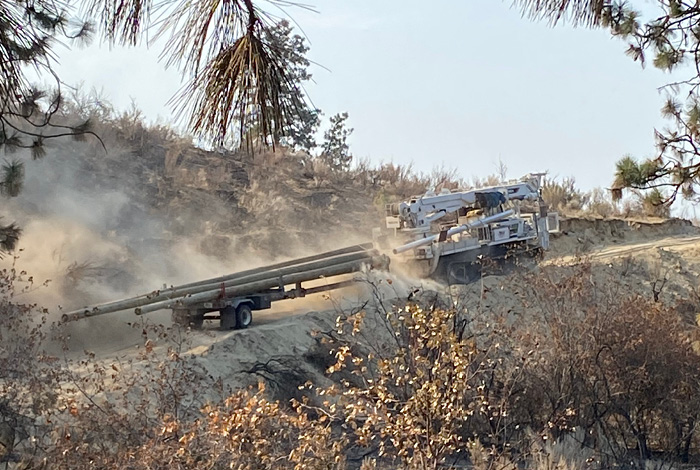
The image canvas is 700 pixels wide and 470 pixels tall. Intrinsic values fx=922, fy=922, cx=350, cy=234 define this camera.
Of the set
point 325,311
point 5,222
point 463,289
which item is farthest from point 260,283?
point 5,222

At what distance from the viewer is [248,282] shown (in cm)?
1759

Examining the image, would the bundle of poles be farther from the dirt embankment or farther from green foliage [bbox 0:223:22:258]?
green foliage [bbox 0:223:22:258]

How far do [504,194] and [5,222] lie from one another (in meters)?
12.0

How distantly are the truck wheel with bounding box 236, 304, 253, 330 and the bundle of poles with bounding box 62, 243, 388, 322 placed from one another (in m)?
0.25

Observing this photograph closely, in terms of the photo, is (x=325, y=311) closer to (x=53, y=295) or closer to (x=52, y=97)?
(x=53, y=295)

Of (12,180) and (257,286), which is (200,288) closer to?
(257,286)

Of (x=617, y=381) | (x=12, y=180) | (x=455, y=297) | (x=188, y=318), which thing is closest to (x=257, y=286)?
(x=188, y=318)

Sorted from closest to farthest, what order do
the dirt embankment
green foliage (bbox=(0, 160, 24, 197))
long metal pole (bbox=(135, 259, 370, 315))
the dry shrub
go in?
green foliage (bbox=(0, 160, 24, 197)), the dry shrub, the dirt embankment, long metal pole (bbox=(135, 259, 370, 315))

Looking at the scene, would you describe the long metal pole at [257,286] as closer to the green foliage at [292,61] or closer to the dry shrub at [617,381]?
the dry shrub at [617,381]

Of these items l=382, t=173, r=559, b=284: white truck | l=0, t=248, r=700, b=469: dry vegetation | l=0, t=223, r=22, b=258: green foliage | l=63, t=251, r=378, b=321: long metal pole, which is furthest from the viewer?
l=382, t=173, r=559, b=284: white truck

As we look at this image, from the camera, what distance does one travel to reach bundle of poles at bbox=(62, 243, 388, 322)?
52.9ft

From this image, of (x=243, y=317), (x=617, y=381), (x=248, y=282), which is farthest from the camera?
(x=248, y=282)

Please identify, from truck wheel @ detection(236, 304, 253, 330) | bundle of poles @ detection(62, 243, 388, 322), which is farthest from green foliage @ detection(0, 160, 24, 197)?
truck wheel @ detection(236, 304, 253, 330)

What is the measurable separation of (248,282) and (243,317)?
2.57 feet
